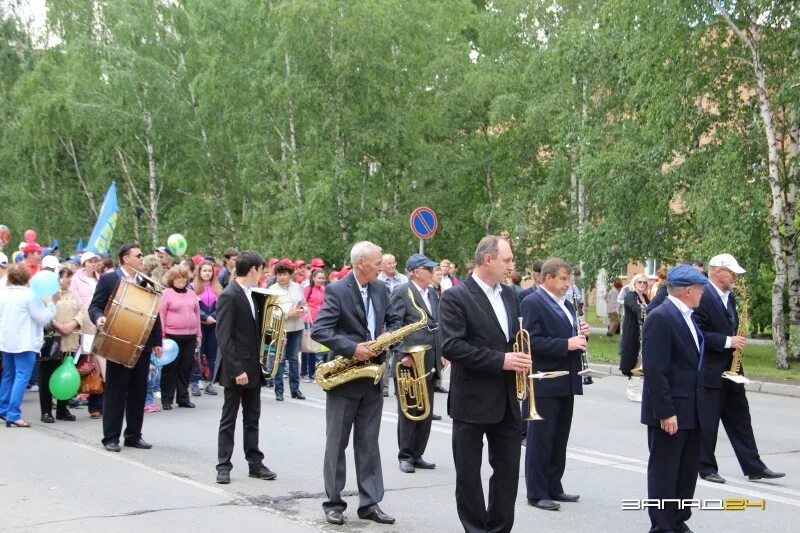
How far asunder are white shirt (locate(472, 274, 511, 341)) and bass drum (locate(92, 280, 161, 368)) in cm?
462

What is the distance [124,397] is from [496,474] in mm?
5010

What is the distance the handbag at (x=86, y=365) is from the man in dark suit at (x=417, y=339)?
4177mm

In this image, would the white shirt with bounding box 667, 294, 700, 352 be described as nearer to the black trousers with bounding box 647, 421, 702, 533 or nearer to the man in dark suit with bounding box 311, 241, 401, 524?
the black trousers with bounding box 647, 421, 702, 533

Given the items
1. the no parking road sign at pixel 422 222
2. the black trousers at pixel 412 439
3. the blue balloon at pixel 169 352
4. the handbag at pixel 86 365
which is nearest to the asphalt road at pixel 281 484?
the black trousers at pixel 412 439

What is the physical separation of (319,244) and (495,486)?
26425mm

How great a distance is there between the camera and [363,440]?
759 cm

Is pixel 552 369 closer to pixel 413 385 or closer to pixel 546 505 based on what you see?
pixel 546 505

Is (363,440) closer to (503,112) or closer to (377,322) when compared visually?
(377,322)

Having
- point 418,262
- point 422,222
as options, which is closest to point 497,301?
point 418,262

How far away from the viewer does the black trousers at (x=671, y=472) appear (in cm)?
678

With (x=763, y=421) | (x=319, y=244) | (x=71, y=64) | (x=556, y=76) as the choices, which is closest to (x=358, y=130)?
(x=319, y=244)

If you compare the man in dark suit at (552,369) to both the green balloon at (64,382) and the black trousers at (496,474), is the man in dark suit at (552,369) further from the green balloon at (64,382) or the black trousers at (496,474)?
the green balloon at (64,382)

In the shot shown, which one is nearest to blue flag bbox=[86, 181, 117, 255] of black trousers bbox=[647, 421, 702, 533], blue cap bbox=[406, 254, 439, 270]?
blue cap bbox=[406, 254, 439, 270]

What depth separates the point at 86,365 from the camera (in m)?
12.6
